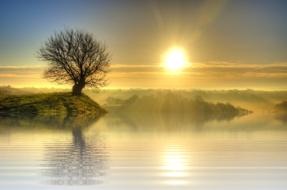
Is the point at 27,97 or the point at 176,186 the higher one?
the point at 27,97

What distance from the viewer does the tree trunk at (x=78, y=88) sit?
280ft

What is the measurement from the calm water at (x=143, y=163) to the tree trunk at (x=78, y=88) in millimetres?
56684

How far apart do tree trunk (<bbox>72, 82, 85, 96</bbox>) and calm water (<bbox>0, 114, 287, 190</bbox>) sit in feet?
186

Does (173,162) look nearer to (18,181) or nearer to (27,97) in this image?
(18,181)

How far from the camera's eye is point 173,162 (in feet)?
62.7

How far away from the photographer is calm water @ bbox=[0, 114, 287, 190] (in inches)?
567

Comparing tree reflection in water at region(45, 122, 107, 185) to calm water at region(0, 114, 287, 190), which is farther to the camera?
tree reflection in water at region(45, 122, 107, 185)

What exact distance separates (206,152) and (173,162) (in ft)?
11.2

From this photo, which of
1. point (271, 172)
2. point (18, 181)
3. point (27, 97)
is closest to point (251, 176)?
point (271, 172)

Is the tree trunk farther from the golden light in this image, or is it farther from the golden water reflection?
the golden light

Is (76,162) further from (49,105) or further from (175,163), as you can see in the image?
(49,105)

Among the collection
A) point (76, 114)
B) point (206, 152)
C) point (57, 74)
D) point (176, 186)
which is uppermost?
point (57, 74)

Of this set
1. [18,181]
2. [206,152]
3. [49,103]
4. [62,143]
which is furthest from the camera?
[49,103]

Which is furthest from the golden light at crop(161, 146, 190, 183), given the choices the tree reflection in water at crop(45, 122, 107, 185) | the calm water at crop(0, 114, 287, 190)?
the tree reflection in water at crop(45, 122, 107, 185)
